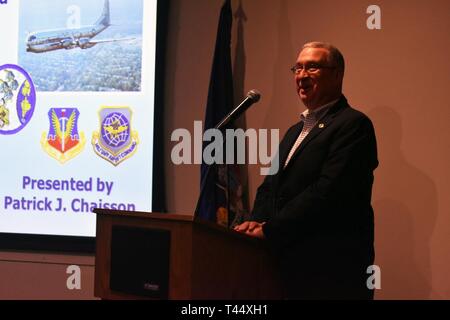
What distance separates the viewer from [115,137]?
3.67m

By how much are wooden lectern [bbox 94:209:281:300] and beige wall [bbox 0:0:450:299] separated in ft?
4.76

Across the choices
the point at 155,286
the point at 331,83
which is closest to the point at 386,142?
the point at 331,83

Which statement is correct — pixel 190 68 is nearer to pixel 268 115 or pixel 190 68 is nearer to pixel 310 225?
pixel 268 115

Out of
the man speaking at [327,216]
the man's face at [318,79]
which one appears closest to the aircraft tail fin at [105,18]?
the man's face at [318,79]

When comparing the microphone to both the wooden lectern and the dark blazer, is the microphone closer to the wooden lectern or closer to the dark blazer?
the dark blazer

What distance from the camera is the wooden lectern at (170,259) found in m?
1.85

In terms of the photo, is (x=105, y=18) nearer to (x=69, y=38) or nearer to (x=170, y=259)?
(x=69, y=38)

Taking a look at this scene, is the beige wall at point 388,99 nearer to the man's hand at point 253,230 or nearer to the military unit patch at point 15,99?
the military unit patch at point 15,99

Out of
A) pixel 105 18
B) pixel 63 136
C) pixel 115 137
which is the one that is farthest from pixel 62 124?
pixel 105 18

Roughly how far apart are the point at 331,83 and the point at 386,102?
1005mm

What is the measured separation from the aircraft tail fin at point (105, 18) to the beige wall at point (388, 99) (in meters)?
0.63

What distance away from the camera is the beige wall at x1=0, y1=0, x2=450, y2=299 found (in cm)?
323

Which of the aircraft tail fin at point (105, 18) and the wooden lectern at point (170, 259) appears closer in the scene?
the wooden lectern at point (170, 259)

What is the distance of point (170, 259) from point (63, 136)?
6.89 feet
